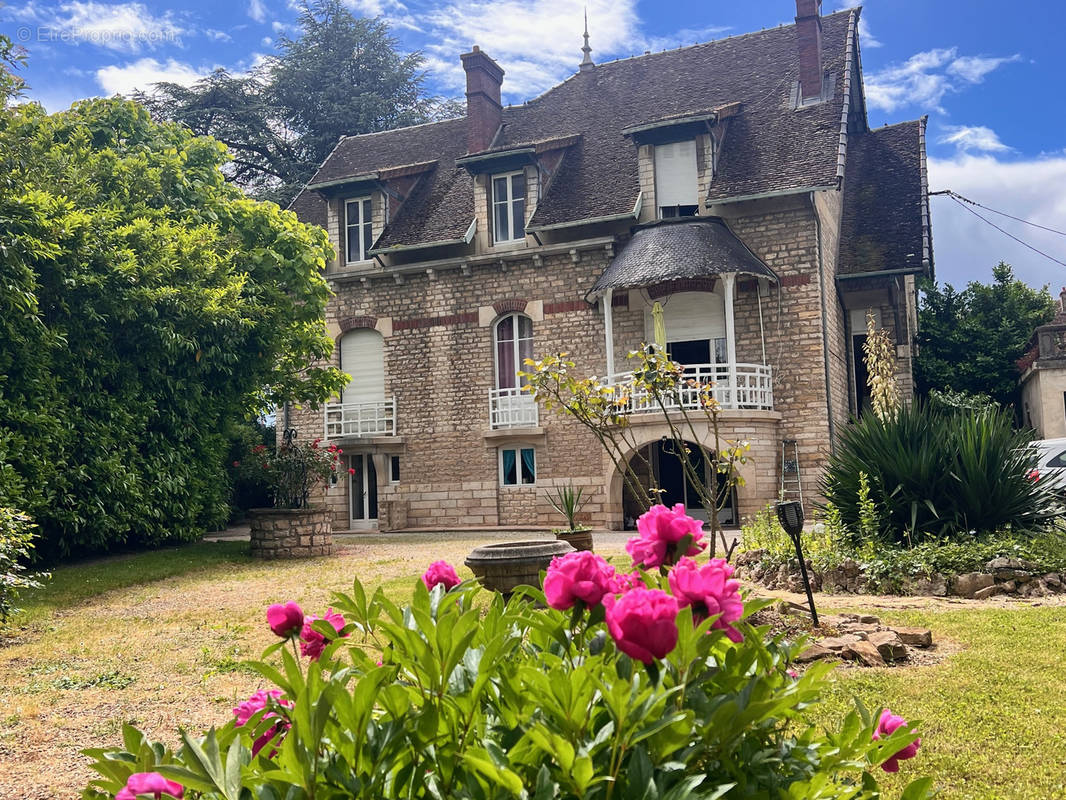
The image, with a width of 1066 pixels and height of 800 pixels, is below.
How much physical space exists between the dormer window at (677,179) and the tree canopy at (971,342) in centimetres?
786

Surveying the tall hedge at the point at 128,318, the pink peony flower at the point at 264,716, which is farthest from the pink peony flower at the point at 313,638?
the tall hedge at the point at 128,318

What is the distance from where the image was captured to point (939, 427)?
950cm

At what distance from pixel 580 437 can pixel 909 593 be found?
408 inches

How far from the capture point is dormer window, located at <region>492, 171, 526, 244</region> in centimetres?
1986

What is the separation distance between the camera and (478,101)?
826 inches

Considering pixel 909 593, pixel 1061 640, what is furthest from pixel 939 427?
pixel 1061 640

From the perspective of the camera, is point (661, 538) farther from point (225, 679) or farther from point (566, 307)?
point (566, 307)

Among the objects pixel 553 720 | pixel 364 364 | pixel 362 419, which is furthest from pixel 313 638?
pixel 364 364

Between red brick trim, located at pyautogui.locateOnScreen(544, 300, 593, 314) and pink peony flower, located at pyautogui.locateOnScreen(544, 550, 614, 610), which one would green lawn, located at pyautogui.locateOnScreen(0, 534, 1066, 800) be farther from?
red brick trim, located at pyautogui.locateOnScreen(544, 300, 593, 314)

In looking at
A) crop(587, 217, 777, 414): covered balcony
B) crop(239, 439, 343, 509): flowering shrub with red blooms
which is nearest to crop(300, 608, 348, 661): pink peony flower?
crop(239, 439, 343, 509): flowering shrub with red blooms

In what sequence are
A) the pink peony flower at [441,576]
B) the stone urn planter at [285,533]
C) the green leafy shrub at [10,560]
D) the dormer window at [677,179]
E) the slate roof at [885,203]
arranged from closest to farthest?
the pink peony flower at [441,576]
the green leafy shrub at [10,560]
the stone urn planter at [285,533]
the dormer window at [677,179]
the slate roof at [885,203]

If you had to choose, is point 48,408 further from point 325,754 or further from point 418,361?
point 325,754

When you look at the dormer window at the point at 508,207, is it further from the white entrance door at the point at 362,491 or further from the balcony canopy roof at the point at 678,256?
the white entrance door at the point at 362,491

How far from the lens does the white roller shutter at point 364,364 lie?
818 inches
